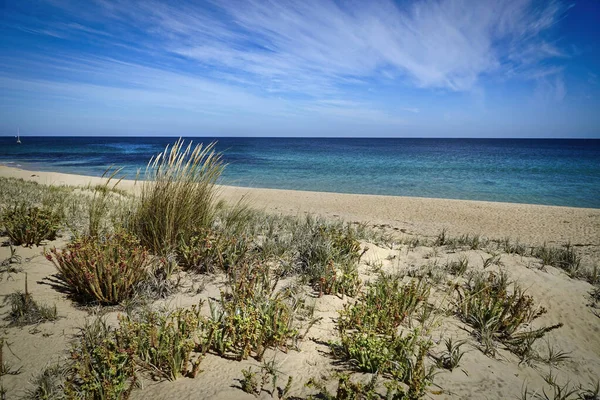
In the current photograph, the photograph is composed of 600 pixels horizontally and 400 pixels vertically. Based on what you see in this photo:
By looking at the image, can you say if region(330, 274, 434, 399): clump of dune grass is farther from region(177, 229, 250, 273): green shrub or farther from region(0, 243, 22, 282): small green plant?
region(0, 243, 22, 282): small green plant

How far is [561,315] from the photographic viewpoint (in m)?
3.75

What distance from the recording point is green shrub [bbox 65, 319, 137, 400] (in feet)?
6.50

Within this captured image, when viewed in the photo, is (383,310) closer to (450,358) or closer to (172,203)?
(450,358)

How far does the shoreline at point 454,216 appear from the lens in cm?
991

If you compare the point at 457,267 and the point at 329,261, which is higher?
the point at 329,261

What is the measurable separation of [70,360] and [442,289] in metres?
4.03

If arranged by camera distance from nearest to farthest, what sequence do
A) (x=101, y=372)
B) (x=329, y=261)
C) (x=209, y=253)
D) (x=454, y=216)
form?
1. (x=101, y=372)
2. (x=209, y=253)
3. (x=329, y=261)
4. (x=454, y=216)

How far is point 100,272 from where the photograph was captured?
10.3 feet

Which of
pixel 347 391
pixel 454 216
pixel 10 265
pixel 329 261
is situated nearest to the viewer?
pixel 347 391

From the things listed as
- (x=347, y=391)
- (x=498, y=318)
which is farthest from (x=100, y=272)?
(x=498, y=318)

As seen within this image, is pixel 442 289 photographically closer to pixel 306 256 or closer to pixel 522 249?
pixel 306 256

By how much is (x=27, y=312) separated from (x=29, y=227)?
6.89ft

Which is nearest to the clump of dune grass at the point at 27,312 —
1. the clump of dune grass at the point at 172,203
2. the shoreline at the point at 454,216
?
the clump of dune grass at the point at 172,203

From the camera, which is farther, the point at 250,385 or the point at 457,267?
the point at 457,267
